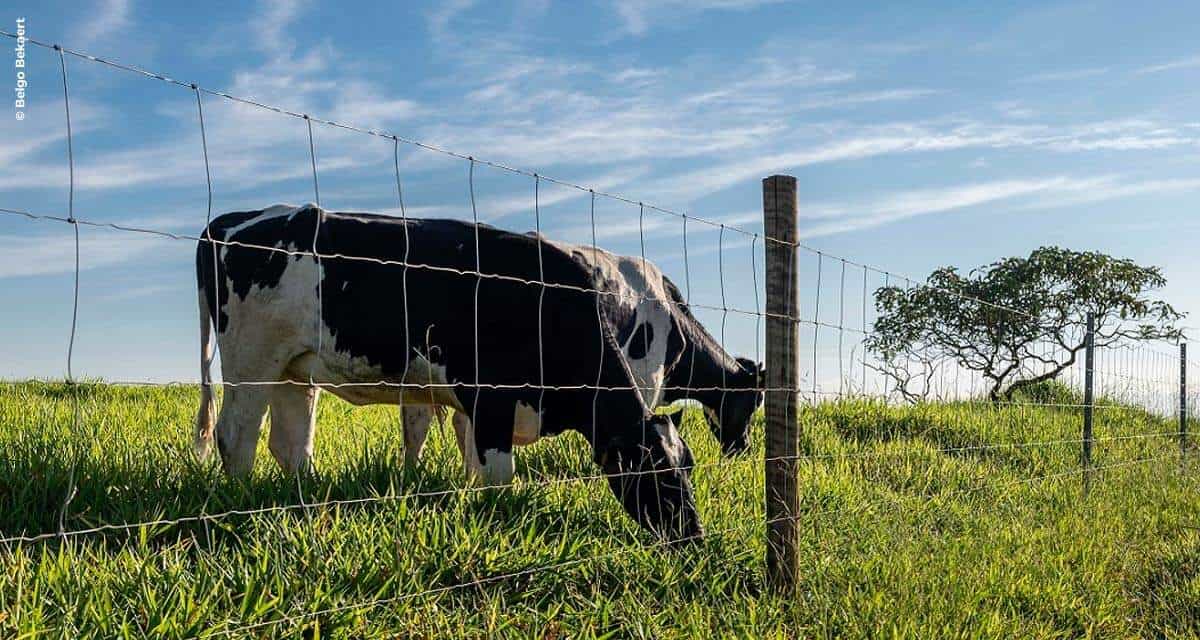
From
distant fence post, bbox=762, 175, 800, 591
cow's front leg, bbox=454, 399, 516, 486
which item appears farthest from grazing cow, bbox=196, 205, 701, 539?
distant fence post, bbox=762, 175, 800, 591

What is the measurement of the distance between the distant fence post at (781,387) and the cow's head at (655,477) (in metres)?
0.42

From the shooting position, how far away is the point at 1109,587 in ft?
19.4

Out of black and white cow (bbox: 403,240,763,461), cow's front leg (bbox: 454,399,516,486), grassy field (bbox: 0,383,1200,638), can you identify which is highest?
black and white cow (bbox: 403,240,763,461)

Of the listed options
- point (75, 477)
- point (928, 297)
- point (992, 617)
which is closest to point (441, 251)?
point (75, 477)

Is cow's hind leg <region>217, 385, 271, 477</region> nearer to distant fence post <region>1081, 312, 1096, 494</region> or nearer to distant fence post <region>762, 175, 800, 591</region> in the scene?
distant fence post <region>762, 175, 800, 591</region>

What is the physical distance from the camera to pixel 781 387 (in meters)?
5.13

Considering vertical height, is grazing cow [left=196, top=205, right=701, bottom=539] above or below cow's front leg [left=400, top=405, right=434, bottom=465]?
above

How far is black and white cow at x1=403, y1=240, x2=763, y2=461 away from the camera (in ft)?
23.6

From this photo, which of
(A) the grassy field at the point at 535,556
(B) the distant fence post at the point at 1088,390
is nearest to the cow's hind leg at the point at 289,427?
(A) the grassy field at the point at 535,556

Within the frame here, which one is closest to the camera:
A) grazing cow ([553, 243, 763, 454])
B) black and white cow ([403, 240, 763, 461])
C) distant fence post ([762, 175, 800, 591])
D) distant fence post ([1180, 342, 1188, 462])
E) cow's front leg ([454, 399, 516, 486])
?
distant fence post ([762, 175, 800, 591])

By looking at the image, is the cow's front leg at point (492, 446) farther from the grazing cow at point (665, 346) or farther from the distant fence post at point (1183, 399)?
the distant fence post at point (1183, 399)

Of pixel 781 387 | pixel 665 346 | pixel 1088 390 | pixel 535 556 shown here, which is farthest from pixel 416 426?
pixel 1088 390

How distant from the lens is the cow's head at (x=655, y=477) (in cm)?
544

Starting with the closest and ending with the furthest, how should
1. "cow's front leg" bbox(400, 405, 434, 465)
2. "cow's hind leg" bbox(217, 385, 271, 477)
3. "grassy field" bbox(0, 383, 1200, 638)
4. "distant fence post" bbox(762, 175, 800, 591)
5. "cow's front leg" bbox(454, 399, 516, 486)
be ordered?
"grassy field" bbox(0, 383, 1200, 638)
"distant fence post" bbox(762, 175, 800, 591)
"cow's front leg" bbox(454, 399, 516, 486)
"cow's hind leg" bbox(217, 385, 271, 477)
"cow's front leg" bbox(400, 405, 434, 465)
